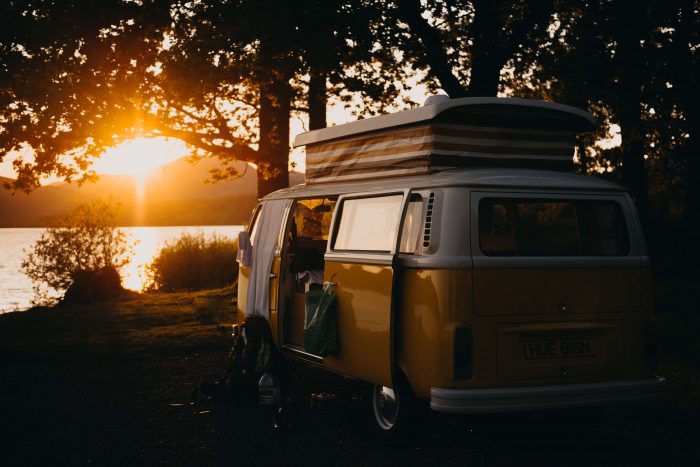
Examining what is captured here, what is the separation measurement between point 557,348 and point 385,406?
1.57 m

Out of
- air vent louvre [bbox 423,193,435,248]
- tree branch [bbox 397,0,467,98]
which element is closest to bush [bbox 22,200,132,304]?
tree branch [bbox 397,0,467,98]

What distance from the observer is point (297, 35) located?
1702 centimetres

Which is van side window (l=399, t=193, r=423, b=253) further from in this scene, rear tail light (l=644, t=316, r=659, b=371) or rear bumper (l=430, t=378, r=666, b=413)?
rear tail light (l=644, t=316, r=659, b=371)

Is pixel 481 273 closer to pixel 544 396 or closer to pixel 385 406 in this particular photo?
pixel 544 396

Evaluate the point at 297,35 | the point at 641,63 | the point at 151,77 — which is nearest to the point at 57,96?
the point at 151,77

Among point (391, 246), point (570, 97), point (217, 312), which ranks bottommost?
point (217, 312)

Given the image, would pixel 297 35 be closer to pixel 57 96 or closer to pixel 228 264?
pixel 57 96

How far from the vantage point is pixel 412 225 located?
22.3 feet

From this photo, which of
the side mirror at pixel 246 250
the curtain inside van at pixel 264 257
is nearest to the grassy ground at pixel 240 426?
the curtain inside van at pixel 264 257

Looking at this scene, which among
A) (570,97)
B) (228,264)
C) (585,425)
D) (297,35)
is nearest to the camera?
(585,425)

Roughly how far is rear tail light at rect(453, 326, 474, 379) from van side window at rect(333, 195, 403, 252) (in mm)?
995

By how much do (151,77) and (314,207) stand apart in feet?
37.0

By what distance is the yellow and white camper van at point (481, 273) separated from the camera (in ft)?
20.8

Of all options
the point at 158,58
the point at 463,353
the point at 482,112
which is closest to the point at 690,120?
the point at 158,58
